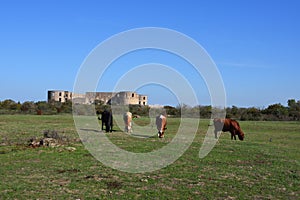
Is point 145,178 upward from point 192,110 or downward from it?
downward

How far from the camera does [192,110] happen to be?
193 ft

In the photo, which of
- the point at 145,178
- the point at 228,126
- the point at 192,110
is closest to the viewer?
the point at 145,178

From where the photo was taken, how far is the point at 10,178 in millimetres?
10602

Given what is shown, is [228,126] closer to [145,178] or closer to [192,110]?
[145,178]

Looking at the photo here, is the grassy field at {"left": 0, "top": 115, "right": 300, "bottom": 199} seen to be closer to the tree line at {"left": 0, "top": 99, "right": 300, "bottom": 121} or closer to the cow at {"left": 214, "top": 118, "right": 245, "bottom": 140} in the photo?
the cow at {"left": 214, "top": 118, "right": 245, "bottom": 140}

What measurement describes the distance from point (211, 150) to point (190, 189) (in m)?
7.62

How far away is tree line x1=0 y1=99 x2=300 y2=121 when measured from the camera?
→ 205ft

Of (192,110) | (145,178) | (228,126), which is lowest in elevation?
(145,178)

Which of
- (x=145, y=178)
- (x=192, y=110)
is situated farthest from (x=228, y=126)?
(x=192, y=110)

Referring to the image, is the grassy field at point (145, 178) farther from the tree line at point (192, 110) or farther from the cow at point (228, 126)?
the tree line at point (192, 110)

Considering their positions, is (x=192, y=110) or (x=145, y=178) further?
(x=192, y=110)

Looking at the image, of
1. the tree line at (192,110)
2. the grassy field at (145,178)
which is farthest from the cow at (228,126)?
the tree line at (192,110)

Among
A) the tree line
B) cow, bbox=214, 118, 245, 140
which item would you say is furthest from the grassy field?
the tree line

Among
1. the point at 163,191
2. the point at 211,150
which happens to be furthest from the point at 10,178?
the point at 211,150
